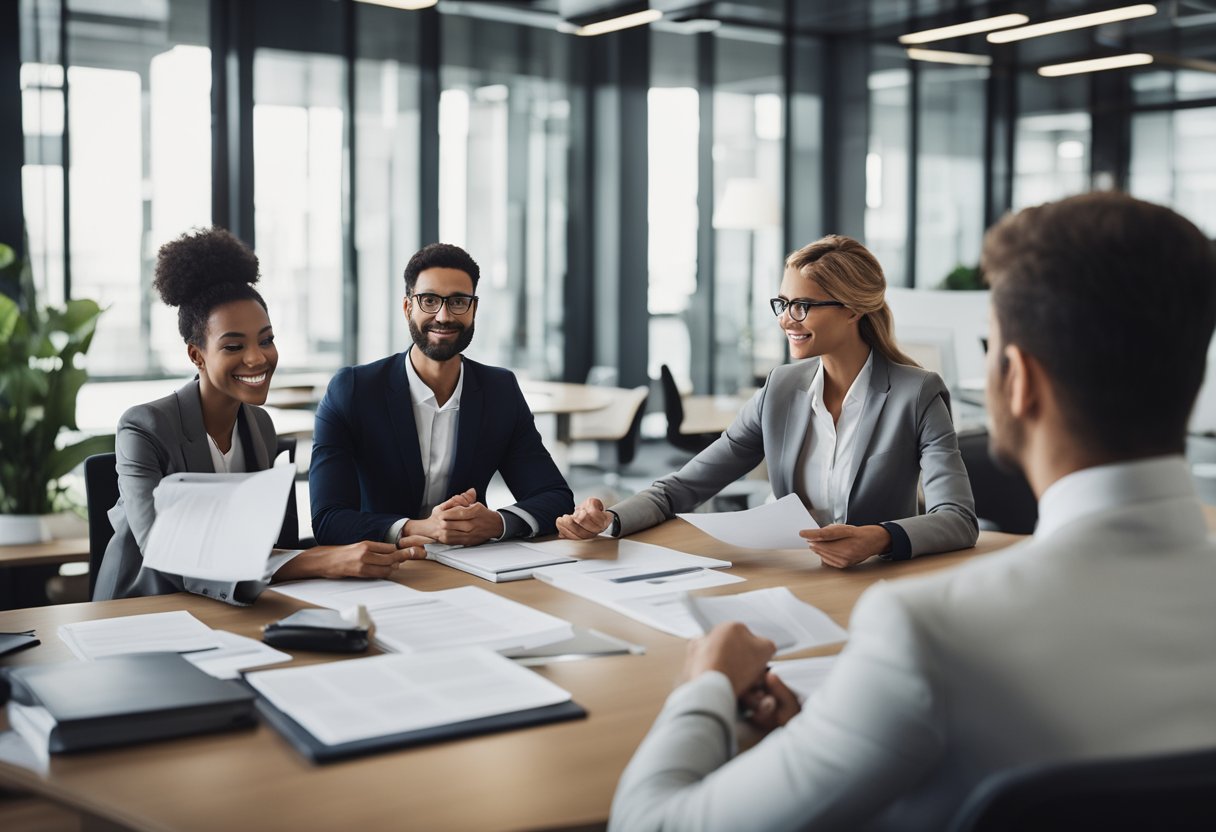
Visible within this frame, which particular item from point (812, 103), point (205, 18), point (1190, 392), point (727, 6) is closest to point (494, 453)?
point (1190, 392)

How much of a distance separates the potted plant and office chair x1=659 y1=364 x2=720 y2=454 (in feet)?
9.12

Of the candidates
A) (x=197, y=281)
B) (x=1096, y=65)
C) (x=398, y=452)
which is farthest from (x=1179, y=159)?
(x=197, y=281)

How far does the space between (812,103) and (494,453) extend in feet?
27.3

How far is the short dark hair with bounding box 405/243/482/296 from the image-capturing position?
3045 mm

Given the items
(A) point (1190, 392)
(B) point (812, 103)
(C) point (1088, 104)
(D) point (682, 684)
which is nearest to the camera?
(A) point (1190, 392)

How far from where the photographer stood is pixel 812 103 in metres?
10.6

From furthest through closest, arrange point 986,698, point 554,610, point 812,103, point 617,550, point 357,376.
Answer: point 812,103
point 357,376
point 617,550
point 554,610
point 986,698

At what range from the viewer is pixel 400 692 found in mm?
1574

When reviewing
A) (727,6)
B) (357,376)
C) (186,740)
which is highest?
(727,6)

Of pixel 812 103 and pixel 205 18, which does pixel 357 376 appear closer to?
pixel 205 18

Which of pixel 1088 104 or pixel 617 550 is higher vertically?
pixel 1088 104

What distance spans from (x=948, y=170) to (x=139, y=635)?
32.7ft

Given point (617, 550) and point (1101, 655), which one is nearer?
point (1101, 655)

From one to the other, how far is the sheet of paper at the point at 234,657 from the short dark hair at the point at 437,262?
1362mm
